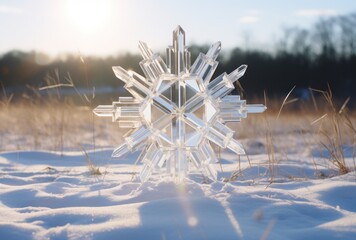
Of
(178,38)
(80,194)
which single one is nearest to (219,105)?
(178,38)

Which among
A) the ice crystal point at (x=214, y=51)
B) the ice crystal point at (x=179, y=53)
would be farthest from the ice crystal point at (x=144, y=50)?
the ice crystal point at (x=214, y=51)

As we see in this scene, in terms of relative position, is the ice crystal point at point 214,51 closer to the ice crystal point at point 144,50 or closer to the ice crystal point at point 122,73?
the ice crystal point at point 144,50

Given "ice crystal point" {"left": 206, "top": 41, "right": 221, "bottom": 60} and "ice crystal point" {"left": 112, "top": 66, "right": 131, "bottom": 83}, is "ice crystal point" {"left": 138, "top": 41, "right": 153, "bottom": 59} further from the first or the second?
"ice crystal point" {"left": 206, "top": 41, "right": 221, "bottom": 60}

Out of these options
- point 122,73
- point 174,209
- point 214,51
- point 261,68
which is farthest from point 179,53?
point 261,68

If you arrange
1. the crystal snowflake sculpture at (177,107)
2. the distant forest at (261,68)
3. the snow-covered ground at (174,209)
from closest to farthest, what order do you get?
the snow-covered ground at (174,209) → the crystal snowflake sculpture at (177,107) → the distant forest at (261,68)

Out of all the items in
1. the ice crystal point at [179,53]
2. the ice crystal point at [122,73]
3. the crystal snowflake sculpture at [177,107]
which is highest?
the ice crystal point at [179,53]

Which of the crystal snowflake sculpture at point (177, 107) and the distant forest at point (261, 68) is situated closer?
the crystal snowflake sculpture at point (177, 107)

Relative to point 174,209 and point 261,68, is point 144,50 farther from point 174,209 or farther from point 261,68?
point 261,68
